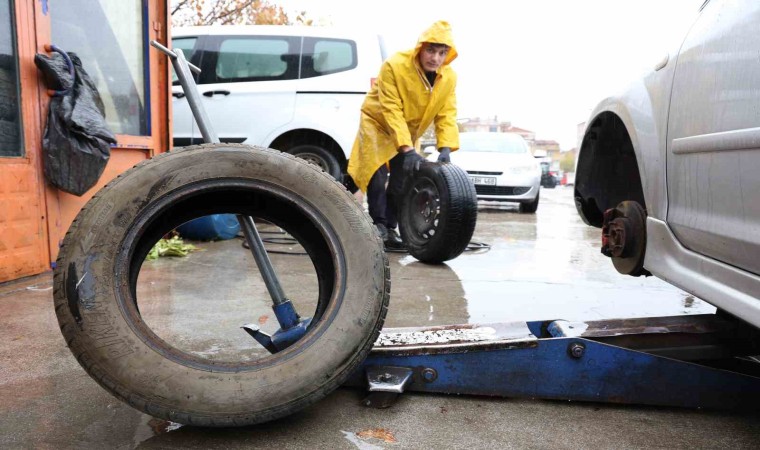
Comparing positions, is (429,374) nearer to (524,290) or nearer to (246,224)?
(246,224)

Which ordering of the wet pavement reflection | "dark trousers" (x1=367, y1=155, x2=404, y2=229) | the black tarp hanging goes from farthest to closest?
"dark trousers" (x1=367, y1=155, x2=404, y2=229) < the black tarp hanging < the wet pavement reflection

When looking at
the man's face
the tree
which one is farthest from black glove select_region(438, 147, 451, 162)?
the tree

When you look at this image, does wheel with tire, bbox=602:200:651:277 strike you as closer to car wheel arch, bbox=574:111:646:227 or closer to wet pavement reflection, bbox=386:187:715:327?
car wheel arch, bbox=574:111:646:227

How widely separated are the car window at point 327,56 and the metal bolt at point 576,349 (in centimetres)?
551

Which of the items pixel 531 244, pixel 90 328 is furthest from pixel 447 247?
pixel 90 328

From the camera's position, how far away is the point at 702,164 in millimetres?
1702

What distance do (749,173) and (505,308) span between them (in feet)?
6.06

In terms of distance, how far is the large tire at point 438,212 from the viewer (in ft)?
13.1

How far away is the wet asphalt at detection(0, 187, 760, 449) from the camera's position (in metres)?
1.65

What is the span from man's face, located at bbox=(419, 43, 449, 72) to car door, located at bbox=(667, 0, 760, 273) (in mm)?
2594

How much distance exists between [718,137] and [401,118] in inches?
119

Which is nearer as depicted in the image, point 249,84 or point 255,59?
point 249,84

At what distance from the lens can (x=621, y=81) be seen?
2.33 meters

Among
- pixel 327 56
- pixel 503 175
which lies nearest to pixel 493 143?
pixel 503 175
